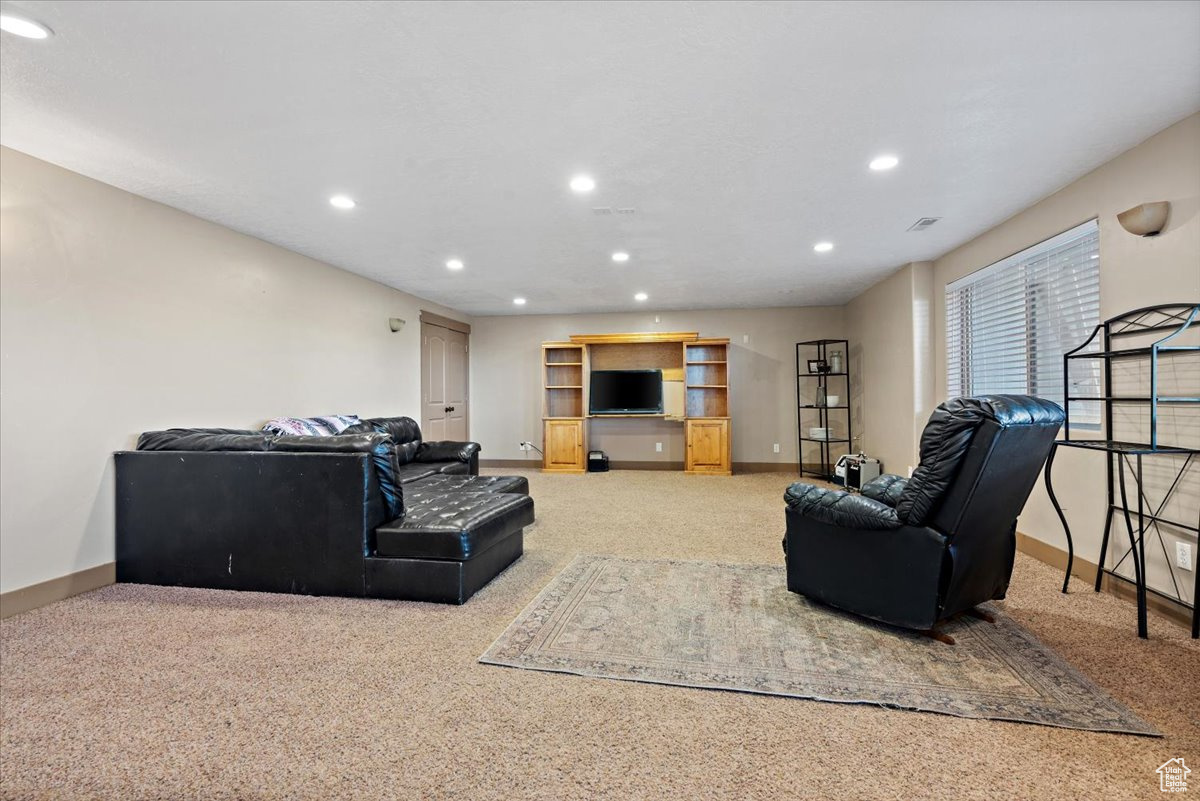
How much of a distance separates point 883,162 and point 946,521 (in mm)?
1957

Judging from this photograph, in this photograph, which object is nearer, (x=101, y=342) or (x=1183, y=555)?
(x=1183, y=555)

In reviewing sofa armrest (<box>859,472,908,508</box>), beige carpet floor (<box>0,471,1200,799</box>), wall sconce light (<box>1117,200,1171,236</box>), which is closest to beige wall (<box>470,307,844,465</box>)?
sofa armrest (<box>859,472,908,508</box>)

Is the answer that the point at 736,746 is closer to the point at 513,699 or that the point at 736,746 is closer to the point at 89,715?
the point at 513,699

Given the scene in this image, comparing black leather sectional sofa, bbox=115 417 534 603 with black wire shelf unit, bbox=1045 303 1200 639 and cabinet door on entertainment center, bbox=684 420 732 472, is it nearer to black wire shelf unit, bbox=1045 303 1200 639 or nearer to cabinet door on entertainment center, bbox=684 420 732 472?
black wire shelf unit, bbox=1045 303 1200 639

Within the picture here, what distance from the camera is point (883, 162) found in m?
2.86

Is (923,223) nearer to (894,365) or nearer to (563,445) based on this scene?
(894,365)

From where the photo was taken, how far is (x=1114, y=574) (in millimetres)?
2729

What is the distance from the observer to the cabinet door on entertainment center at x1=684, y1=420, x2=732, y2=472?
23.7 feet

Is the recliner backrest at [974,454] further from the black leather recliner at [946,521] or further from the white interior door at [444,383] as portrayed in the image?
the white interior door at [444,383]

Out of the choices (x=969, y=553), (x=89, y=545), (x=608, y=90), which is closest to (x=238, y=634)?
(x=89, y=545)

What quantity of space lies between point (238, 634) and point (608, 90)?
293 cm

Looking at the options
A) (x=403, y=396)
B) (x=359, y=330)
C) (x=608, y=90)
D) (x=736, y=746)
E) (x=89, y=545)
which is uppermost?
(x=608, y=90)

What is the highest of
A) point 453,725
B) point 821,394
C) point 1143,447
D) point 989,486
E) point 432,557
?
point 821,394

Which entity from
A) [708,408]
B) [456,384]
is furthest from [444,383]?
[708,408]
